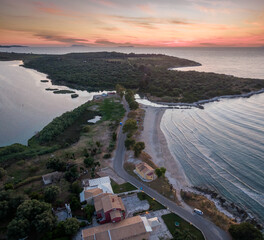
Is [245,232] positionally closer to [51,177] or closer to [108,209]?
[108,209]

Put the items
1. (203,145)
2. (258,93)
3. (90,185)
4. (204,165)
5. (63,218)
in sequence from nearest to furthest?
(63,218) < (90,185) < (204,165) < (203,145) < (258,93)

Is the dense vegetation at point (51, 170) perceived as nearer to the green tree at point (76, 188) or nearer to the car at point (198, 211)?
the green tree at point (76, 188)

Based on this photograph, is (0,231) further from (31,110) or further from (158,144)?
(31,110)

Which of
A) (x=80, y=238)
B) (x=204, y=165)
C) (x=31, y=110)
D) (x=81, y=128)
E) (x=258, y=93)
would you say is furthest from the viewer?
(x=258, y=93)

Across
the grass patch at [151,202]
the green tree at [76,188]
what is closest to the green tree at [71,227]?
the green tree at [76,188]

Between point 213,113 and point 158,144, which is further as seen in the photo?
point 213,113

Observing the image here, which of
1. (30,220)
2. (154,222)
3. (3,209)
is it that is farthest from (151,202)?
(3,209)

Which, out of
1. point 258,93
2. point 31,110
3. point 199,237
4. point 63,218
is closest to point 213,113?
point 258,93

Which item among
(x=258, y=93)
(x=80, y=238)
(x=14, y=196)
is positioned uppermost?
(x=258, y=93)
